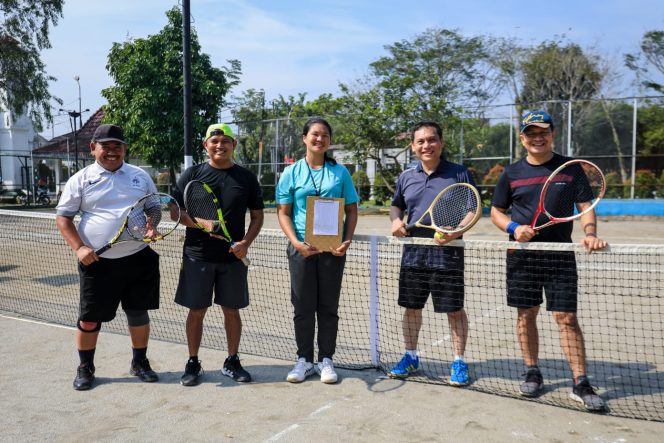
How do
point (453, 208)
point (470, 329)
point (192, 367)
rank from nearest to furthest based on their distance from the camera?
1. point (453, 208)
2. point (192, 367)
3. point (470, 329)

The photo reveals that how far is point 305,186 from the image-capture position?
4.50 meters

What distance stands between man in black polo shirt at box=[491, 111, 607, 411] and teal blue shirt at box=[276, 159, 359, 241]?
1.21 metres

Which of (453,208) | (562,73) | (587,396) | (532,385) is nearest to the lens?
(587,396)

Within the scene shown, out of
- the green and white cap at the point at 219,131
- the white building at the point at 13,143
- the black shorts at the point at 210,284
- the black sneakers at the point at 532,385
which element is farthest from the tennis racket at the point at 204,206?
the white building at the point at 13,143

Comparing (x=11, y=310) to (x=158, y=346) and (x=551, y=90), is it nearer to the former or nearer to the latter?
(x=158, y=346)

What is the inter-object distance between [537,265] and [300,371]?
1990 millimetres

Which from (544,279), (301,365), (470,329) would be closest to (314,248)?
(301,365)

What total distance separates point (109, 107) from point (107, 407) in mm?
25129

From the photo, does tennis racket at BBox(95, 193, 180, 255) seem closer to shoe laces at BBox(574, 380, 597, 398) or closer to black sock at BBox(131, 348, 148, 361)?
black sock at BBox(131, 348, 148, 361)

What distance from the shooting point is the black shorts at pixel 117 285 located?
445 cm

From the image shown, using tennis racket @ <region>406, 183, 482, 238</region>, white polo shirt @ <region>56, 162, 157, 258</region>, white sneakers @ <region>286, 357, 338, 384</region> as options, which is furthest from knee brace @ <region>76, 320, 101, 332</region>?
tennis racket @ <region>406, 183, 482, 238</region>

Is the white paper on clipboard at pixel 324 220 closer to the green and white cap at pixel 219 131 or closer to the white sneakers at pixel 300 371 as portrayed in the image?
the green and white cap at pixel 219 131

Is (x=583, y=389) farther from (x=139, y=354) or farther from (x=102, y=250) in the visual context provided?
(x=102, y=250)

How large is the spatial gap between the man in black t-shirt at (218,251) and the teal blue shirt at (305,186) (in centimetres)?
24
